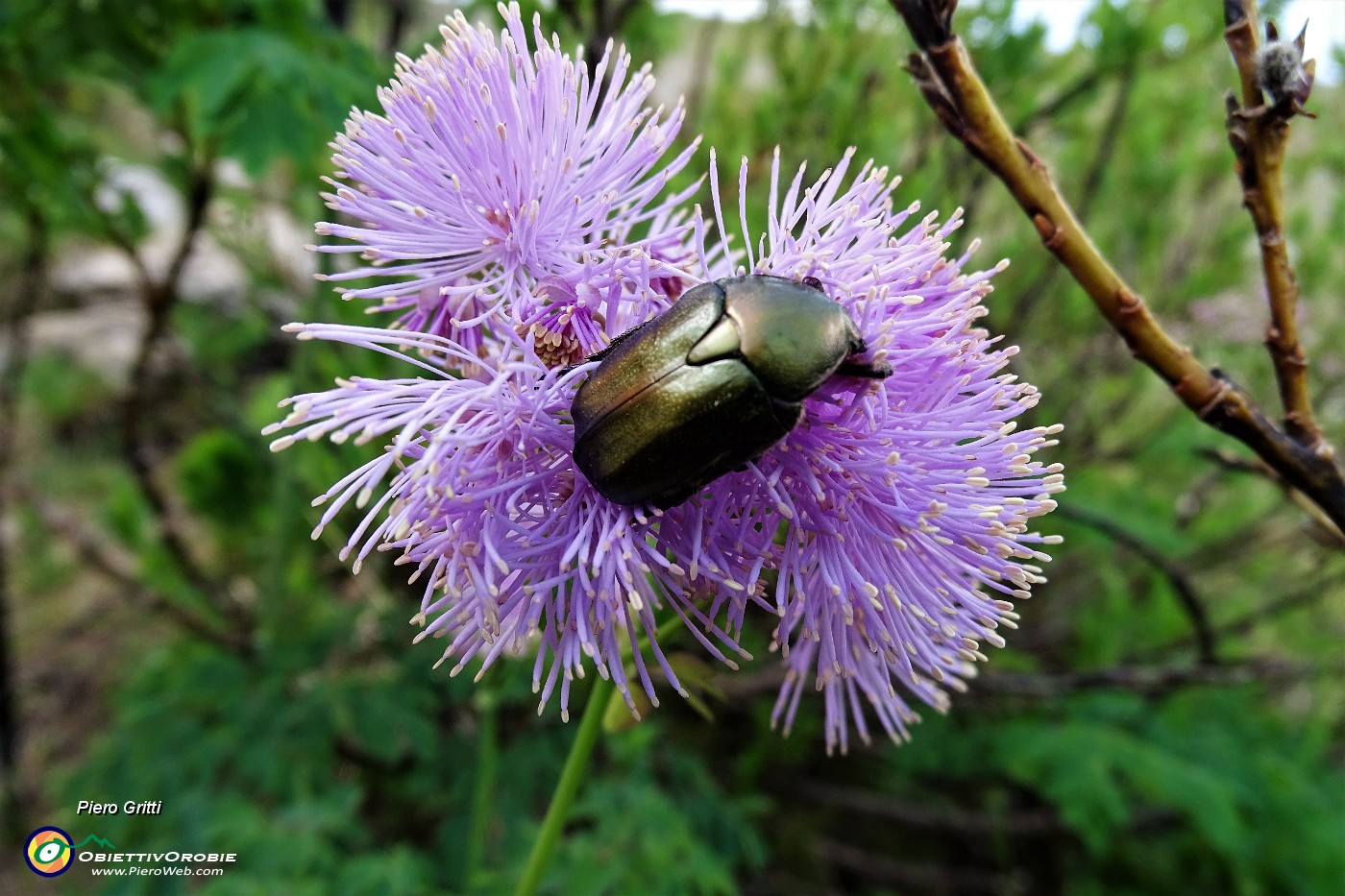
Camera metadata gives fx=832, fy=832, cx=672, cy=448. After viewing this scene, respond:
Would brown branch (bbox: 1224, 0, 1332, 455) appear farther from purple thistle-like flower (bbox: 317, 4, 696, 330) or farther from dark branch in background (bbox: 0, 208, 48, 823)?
dark branch in background (bbox: 0, 208, 48, 823)

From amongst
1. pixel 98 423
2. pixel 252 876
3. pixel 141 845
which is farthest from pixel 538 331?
pixel 98 423

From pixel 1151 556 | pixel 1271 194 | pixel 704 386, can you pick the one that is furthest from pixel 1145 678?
pixel 704 386

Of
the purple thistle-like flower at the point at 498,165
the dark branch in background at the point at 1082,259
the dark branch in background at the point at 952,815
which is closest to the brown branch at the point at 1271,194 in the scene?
the dark branch in background at the point at 1082,259

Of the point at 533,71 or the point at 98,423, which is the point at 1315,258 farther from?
the point at 98,423

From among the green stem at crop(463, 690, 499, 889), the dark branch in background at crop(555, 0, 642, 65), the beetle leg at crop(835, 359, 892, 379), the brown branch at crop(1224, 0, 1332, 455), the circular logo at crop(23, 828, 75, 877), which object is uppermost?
the dark branch in background at crop(555, 0, 642, 65)

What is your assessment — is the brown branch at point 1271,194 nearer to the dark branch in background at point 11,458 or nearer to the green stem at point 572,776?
the green stem at point 572,776

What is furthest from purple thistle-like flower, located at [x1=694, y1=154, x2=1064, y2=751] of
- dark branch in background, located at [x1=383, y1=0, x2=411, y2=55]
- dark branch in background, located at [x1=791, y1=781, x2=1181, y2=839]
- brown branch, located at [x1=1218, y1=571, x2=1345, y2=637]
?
brown branch, located at [x1=1218, y1=571, x2=1345, y2=637]
